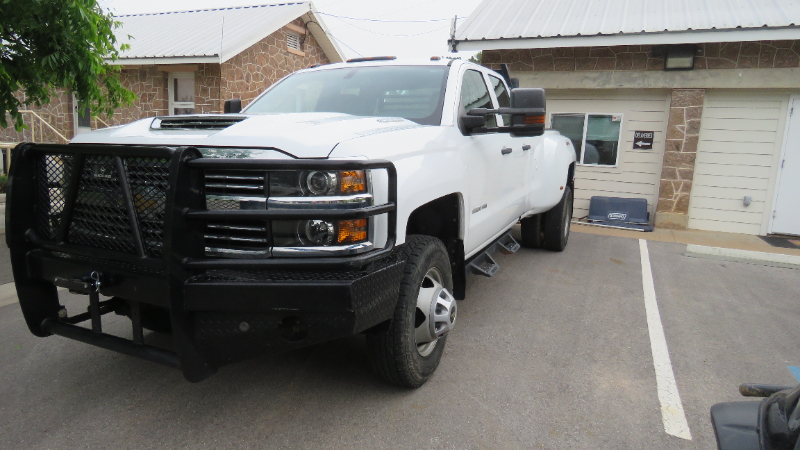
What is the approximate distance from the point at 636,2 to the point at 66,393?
10991mm

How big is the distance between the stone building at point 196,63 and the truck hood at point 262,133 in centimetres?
937

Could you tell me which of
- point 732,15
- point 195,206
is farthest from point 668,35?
point 195,206

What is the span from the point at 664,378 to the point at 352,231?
2.37 meters

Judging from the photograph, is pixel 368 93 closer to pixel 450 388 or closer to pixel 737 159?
pixel 450 388

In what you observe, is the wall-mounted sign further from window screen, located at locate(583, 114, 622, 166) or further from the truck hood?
the truck hood

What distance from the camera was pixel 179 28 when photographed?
1445cm

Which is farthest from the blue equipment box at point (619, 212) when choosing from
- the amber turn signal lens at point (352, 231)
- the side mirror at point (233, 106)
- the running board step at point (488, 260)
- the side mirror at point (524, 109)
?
the amber turn signal lens at point (352, 231)

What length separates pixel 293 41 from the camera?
15664 mm

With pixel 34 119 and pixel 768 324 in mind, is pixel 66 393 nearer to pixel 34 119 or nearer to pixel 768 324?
pixel 768 324

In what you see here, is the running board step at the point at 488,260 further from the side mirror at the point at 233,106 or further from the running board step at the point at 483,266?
the side mirror at the point at 233,106

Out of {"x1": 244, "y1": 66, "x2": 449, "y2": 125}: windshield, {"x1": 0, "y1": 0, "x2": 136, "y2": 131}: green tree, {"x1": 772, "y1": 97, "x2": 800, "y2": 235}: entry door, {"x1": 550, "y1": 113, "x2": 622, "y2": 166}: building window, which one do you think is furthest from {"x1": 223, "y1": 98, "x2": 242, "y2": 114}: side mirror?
{"x1": 772, "y1": 97, "x2": 800, "y2": 235}: entry door

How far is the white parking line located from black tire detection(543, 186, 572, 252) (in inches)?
59.9

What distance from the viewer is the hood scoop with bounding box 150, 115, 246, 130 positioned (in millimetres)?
2791

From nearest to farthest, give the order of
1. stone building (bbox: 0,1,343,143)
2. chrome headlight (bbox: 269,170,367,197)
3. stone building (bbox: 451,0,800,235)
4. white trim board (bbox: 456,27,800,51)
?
chrome headlight (bbox: 269,170,367,197), white trim board (bbox: 456,27,800,51), stone building (bbox: 451,0,800,235), stone building (bbox: 0,1,343,143)
